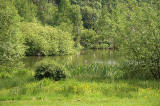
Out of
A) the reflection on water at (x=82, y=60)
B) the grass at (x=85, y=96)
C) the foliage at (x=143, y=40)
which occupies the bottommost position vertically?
the reflection on water at (x=82, y=60)

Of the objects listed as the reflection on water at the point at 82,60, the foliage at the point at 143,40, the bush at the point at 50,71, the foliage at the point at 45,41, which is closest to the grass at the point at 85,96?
the bush at the point at 50,71

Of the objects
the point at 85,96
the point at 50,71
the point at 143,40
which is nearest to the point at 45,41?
the point at 50,71

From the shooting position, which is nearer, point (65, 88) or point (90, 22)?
point (65, 88)

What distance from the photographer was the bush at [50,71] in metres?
12.4

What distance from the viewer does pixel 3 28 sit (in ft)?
61.4

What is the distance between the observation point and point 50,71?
12.4 metres

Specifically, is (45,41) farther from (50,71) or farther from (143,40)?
(143,40)

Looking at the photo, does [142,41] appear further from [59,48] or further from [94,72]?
[59,48]

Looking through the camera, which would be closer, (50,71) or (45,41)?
(50,71)

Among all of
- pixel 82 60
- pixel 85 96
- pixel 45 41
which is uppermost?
pixel 85 96

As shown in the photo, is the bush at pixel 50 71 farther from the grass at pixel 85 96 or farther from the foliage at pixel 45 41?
the foliage at pixel 45 41

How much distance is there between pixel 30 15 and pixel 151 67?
6111 cm

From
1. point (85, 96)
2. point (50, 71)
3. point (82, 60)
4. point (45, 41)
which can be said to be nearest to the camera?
point (85, 96)

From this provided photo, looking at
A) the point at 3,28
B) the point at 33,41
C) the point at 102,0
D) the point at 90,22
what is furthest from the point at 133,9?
the point at 102,0
